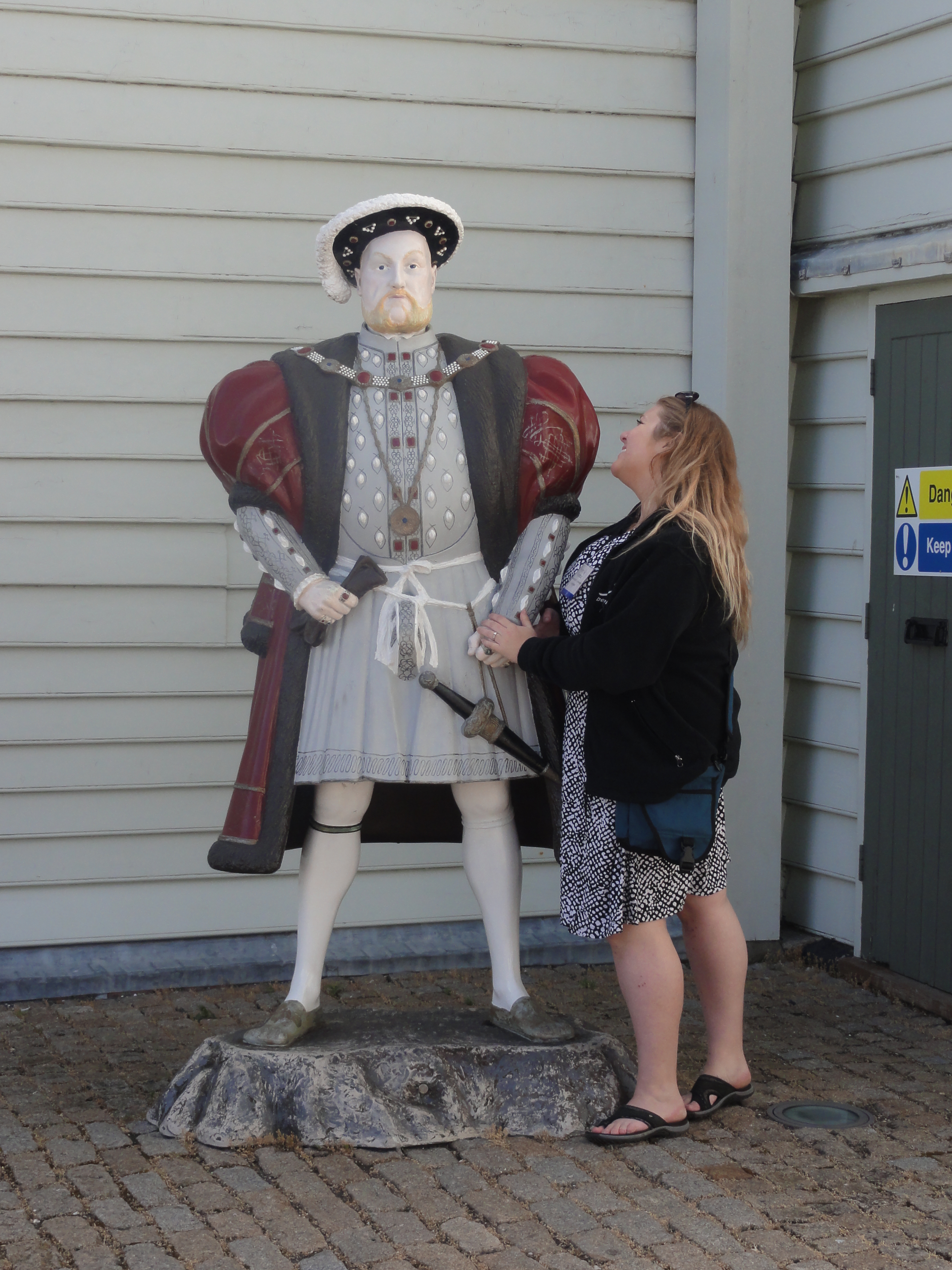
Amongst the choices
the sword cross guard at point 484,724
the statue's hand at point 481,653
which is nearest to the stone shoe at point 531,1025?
the sword cross guard at point 484,724

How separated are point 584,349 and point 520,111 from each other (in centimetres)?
79

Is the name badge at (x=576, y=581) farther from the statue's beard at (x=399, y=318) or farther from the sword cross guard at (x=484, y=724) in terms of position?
the statue's beard at (x=399, y=318)

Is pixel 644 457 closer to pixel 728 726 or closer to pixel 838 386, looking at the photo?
pixel 728 726

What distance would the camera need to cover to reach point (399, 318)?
347cm

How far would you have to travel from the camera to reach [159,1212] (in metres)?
3.13

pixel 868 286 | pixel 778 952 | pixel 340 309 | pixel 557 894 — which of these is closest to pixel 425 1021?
pixel 557 894

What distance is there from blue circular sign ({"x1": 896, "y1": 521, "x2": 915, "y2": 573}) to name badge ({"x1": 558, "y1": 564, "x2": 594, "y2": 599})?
1.60 metres

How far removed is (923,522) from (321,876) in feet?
7.30

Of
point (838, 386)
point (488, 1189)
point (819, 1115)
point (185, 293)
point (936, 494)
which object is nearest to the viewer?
point (488, 1189)

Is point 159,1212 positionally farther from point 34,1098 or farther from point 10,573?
point 10,573

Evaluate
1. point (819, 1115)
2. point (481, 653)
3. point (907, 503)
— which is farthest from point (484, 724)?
point (907, 503)

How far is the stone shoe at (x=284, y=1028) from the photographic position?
3516 millimetres

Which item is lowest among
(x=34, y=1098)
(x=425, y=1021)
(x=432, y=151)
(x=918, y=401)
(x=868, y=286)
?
(x=34, y=1098)

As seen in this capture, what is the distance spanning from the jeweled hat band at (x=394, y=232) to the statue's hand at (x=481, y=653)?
924 mm
